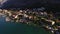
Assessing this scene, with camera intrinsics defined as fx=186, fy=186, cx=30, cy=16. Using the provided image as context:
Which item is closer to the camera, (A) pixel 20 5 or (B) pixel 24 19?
(B) pixel 24 19

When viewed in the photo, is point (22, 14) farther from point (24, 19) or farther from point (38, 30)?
point (38, 30)

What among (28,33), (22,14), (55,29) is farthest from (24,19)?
(55,29)

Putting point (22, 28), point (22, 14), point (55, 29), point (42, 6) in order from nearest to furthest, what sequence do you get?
point (55, 29) → point (22, 28) → point (22, 14) → point (42, 6)

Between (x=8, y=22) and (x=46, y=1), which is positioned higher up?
(x=46, y=1)

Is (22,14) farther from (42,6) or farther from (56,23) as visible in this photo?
(56,23)

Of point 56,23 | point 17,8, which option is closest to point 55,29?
point 56,23

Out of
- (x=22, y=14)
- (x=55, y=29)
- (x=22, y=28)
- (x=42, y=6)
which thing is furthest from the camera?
(x=42, y=6)
